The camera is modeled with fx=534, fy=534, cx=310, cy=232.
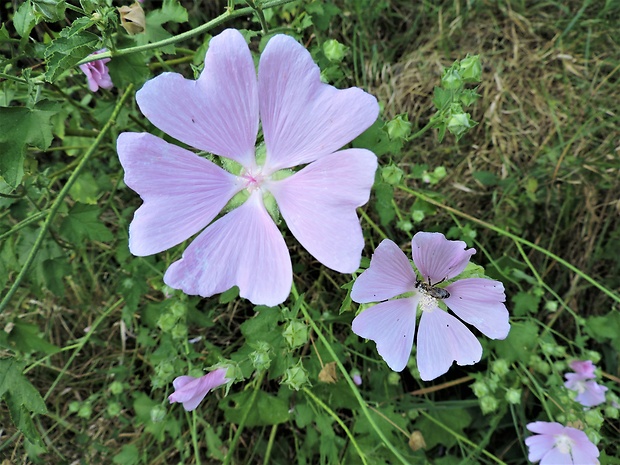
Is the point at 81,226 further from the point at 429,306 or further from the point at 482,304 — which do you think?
the point at 482,304

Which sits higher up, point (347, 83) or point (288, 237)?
point (347, 83)

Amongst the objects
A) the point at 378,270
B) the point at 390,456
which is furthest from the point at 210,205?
the point at 390,456

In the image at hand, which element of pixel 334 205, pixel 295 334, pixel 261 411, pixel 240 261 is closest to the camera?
pixel 334 205

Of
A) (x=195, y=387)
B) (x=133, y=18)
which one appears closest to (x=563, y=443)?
(x=195, y=387)

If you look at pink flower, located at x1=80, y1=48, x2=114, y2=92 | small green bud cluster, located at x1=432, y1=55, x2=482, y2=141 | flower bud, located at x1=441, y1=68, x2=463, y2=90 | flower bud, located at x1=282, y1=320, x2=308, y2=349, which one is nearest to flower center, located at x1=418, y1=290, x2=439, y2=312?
flower bud, located at x1=282, y1=320, x2=308, y2=349

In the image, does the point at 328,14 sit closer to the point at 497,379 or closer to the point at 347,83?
the point at 347,83
